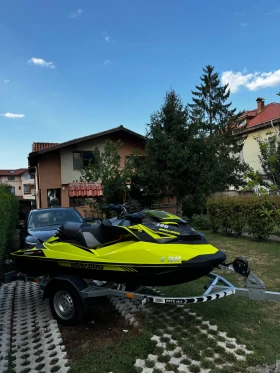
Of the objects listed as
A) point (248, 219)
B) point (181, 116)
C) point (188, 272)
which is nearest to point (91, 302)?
point (188, 272)

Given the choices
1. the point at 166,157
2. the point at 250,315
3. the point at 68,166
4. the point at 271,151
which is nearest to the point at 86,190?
the point at 166,157

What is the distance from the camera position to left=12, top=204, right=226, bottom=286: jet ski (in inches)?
132

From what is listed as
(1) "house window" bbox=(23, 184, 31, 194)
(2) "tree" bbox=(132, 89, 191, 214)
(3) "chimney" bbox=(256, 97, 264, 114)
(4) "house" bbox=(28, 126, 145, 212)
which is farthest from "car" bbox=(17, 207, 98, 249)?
(1) "house window" bbox=(23, 184, 31, 194)

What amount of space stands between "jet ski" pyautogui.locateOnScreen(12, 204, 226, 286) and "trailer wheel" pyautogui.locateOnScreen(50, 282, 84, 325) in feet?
0.76

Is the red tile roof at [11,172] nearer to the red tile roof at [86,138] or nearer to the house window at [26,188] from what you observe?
the house window at [26,188]

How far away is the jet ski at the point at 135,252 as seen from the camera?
11.0 ft

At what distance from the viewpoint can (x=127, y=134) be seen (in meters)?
22.7

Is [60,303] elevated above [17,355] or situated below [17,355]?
above

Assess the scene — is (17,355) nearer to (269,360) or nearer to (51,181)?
(269,360)

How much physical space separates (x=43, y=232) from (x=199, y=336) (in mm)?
4792

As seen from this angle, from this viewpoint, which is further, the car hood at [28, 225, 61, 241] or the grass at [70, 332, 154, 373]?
the car hood at [28, 225, 61, 241]

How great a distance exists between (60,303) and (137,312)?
3.59ft

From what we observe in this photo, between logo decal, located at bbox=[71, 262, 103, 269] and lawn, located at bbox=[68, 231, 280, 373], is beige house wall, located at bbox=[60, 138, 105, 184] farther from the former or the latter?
logo decal, located at bbox=[71, 262, 103, 269]

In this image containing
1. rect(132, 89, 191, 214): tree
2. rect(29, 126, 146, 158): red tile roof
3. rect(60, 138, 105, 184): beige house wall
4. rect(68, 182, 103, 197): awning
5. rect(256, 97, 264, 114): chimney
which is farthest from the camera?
rect(256, 97, 264, 114): chimney
